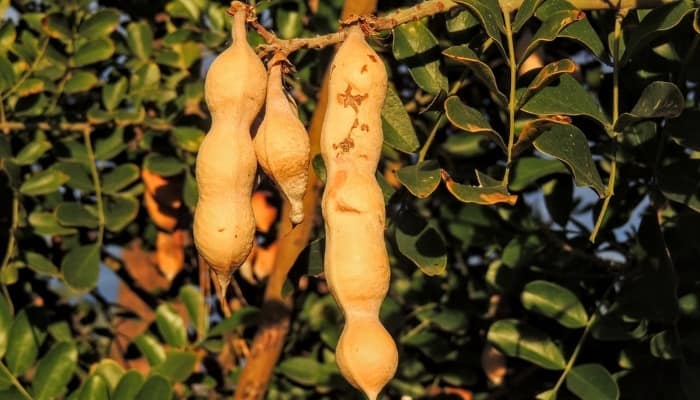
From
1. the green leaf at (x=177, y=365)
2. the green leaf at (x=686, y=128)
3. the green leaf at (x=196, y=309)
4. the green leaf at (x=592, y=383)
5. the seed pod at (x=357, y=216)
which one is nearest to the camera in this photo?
the seed pod at (x=357, y=216)

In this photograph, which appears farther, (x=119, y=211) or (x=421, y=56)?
(x=119, y=211)

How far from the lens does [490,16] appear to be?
2.98 feet

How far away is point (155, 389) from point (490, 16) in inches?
22.0

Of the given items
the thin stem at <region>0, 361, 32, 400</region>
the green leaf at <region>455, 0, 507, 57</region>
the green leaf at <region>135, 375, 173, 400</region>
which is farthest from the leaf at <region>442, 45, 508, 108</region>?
the thin stem at <region>0, 361, 32, 400</region>

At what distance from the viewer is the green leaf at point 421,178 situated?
0.90m

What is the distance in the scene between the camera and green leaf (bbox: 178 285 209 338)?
4.94 feet

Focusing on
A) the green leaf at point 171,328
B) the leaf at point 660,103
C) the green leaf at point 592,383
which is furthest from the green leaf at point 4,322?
the leaf at point 660,103

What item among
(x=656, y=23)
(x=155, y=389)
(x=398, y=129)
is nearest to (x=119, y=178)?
(x=155, y=389)

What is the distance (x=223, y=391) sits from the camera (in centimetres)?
160

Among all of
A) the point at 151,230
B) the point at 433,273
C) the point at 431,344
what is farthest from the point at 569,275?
the point at 151,230

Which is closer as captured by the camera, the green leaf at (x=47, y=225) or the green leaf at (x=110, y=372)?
the green leaf at (x=110, y=372)

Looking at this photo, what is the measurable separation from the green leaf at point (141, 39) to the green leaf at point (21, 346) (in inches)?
15.8

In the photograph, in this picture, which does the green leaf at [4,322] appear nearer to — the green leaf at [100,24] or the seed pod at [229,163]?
the green leaf at [100,24]

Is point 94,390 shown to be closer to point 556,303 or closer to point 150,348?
point 150,348
